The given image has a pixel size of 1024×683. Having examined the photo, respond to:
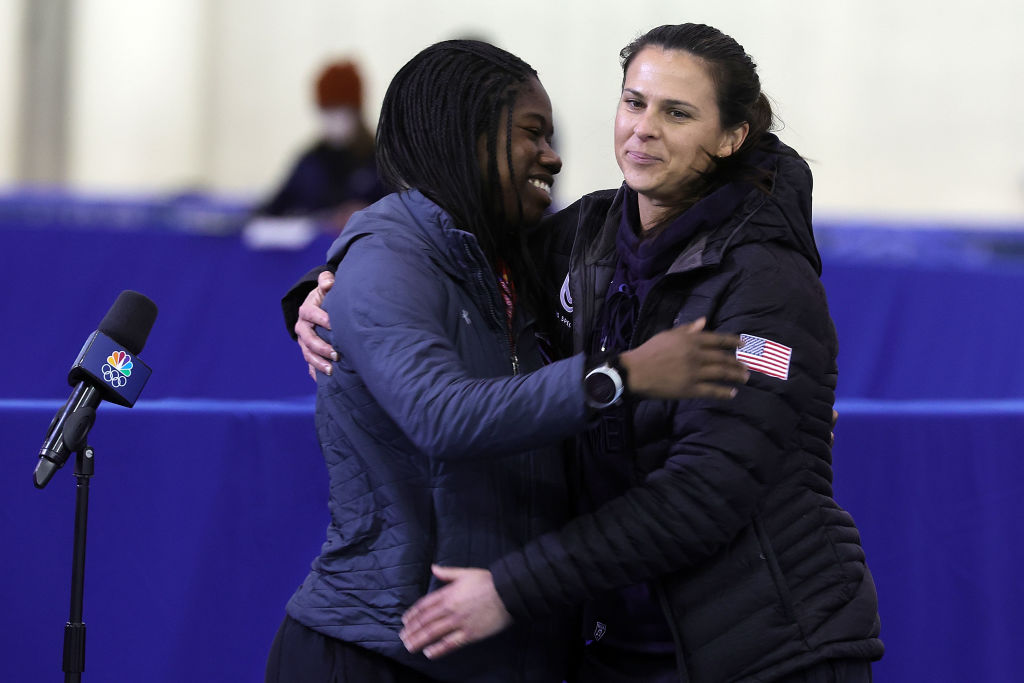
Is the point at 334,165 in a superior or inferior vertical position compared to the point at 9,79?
inferior

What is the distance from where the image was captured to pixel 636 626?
187cm

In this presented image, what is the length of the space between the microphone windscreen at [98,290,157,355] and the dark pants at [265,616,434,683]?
0.52 metres

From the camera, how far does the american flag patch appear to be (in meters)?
1.68

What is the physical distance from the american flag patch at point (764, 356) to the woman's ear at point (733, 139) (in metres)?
0.36

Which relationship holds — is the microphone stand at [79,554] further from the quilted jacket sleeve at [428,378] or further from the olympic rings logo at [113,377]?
the quilted jacket sleeve at [428,378]

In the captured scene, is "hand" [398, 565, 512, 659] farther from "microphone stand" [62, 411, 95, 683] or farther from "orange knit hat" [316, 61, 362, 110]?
"orange knit hat" [316, 61, 362, 110]

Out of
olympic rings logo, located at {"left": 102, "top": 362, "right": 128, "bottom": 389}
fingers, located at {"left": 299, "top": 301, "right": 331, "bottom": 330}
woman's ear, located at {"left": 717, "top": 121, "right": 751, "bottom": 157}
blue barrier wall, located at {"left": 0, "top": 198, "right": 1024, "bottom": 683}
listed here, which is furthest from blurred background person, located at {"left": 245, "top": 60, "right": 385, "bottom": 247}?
woman's ear, located at {"left": 717, "top": 121, "right": 751, "bottom": 157}

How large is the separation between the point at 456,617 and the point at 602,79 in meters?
8.74

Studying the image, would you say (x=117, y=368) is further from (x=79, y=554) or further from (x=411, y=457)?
(x=411, y=457)

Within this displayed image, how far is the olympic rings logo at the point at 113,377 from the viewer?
1.88m

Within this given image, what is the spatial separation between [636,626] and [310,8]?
9.18 m

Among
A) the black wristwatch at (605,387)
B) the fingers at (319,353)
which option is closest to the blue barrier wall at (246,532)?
the fingers at (319,353)

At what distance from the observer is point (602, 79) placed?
393 inches

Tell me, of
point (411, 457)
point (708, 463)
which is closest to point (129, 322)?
point (411, 457)
